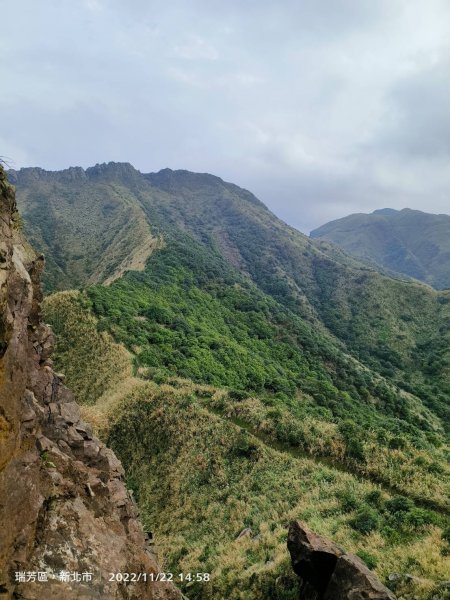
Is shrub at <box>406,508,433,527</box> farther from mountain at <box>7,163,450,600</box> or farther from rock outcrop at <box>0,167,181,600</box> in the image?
rock outcrop at <box>0,167,181,600</box>

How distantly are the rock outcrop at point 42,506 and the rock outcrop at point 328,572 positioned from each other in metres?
4.64

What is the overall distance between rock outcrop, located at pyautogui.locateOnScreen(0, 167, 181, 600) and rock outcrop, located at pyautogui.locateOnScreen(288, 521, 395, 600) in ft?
15.2

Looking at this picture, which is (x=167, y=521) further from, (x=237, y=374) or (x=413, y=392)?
(x=413, y=392)

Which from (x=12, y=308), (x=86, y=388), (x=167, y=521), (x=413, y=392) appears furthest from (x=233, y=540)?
(x=413, y=392)

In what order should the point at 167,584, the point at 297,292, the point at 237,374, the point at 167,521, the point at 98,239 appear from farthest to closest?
the point at 98,239, the point at 297,292, the point at 237,374, the point at 167,521, the point at 167,584

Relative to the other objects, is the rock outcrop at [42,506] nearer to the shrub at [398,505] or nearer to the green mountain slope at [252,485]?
the green mountain slope at [252,485]

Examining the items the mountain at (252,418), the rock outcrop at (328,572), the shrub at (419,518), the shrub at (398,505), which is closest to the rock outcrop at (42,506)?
the rock outcrop at (328,572)

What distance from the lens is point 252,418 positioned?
32156 mm

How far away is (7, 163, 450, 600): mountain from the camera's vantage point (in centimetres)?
1889

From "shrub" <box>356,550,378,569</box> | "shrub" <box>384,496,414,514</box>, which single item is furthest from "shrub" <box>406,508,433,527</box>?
"shrub" <box>356,550,378,569</box>

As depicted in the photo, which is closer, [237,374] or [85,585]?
[85,585]

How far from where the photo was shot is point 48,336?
54.6 feet

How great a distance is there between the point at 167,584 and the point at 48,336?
10636mm

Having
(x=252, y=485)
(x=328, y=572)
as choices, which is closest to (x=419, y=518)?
(x=328, y=572)
